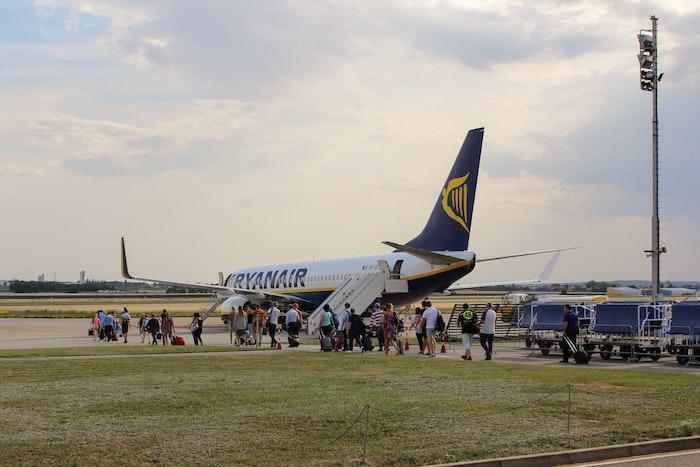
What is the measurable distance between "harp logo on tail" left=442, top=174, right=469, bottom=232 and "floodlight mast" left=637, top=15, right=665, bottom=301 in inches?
313

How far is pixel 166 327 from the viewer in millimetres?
36781

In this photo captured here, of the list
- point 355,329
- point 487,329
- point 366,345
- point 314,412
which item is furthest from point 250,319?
point 314,412

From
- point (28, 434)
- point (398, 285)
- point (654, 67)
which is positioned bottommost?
point (28, 434)

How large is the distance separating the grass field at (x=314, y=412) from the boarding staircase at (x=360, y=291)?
62.8 ft

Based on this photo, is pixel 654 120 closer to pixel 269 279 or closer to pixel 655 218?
pixel 655 218

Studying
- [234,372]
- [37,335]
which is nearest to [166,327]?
[37,335]

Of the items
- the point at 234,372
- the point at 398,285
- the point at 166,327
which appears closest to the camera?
the point at 234,372

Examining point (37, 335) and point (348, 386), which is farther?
point (37, 335)

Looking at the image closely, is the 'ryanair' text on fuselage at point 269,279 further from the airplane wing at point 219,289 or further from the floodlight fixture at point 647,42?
the floodlight fixture at point 647,42

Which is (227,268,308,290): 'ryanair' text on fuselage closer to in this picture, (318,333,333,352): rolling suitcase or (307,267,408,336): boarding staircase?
(307,267,408,336): boarding staircase

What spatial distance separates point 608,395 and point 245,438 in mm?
7826

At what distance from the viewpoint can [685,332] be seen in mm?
25672

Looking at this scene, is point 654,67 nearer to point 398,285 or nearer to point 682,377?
point 398,285

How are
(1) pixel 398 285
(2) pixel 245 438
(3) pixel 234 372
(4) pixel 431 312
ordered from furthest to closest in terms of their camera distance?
(1) pixel 398 285 → (4) pixel 431 312 → (3) pixel 234 372 → (2) pixel 245 438
